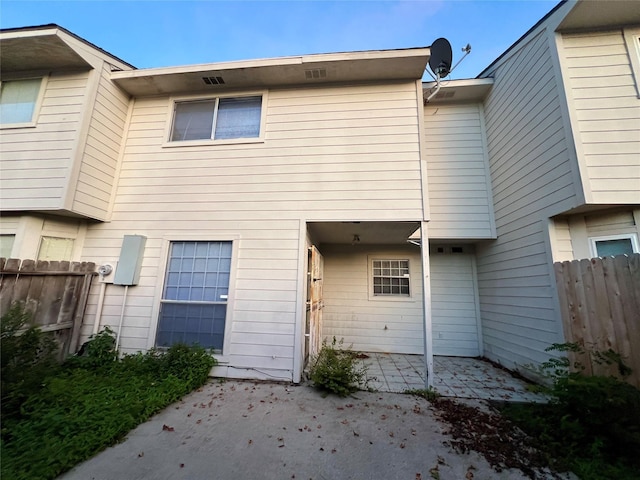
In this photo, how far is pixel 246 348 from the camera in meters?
4.07

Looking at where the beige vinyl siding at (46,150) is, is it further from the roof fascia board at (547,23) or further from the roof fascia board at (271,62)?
the roof fascia board at (547,23)

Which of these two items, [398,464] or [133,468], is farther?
[398,464]

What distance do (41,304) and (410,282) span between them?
688cm

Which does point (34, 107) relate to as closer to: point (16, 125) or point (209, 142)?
point (16, 125)

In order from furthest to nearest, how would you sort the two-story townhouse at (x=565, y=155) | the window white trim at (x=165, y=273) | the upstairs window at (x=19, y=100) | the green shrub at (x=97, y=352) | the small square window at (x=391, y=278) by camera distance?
the small square window at (x=391, y=278) → the upstairs window at (x=19, y=100) → the window white trim at (x=165, y=273) → the green shrub at (x=97, y=352) → the two-story townhouse at (x=565, y=155)

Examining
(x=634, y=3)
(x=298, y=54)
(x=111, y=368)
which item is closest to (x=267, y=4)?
(x=298, y=54)

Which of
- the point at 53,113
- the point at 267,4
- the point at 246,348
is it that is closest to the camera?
the point at 246,348

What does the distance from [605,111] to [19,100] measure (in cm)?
982

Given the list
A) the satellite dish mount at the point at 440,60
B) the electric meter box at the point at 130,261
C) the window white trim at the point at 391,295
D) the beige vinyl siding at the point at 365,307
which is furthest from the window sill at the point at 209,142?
the satellite dish mount at the point at 440,60

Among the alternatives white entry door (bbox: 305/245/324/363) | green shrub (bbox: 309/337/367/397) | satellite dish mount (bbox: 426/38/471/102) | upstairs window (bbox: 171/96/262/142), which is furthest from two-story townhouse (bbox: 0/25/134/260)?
satellite dish mount (bbox: 426/38/471/102)

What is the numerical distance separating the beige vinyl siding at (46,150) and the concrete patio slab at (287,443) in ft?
12.7

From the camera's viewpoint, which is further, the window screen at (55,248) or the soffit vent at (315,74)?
the soffit vent at (315,74)

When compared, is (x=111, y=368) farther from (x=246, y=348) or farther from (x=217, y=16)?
(x=217, y=16)

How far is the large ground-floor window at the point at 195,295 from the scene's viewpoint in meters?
4.20
